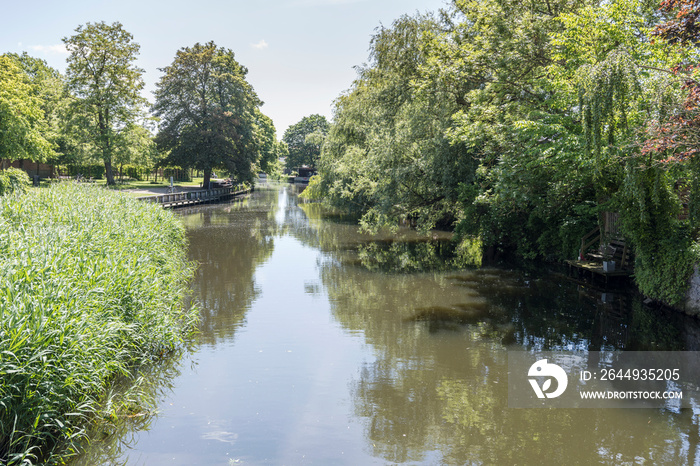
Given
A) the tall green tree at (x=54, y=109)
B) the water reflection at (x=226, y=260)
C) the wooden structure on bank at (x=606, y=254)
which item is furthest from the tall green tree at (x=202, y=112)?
the wooden structure on bank at (x=606, y=254)

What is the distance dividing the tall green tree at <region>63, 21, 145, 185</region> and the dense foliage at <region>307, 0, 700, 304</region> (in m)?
27.8

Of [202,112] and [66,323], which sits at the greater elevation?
[202,112]

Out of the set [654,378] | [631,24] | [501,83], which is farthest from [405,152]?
[654,378]

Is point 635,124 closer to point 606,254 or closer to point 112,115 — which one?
point 606,254

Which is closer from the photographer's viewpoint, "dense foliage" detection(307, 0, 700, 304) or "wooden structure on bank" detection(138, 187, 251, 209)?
"dense foliage" detection(307, 0, 700, 304)

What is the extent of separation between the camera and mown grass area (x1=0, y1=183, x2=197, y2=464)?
18.0ft

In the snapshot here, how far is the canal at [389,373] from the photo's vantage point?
645 cm

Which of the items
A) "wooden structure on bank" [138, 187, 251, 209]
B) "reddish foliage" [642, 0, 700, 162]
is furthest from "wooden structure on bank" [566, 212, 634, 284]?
"wooden structure on bank" [138, 187, 251, 209]

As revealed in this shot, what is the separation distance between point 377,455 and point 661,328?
8148 millimetres

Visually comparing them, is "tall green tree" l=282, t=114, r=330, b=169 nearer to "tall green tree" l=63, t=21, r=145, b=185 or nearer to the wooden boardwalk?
"tall green tree" l=63, t=21, r=145, b=185

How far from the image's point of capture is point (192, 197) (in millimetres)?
47656

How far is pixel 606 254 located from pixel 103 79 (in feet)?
146

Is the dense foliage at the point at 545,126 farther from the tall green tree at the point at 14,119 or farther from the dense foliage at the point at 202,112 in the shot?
the dense foliage at the point at 202,112

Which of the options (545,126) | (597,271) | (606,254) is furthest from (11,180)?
(606,254)
